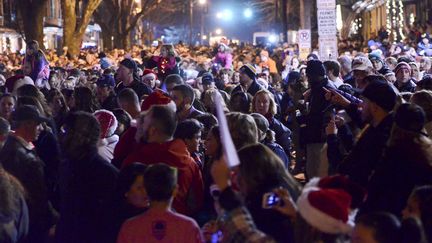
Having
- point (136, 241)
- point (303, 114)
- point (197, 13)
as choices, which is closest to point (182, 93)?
point (303, 114)

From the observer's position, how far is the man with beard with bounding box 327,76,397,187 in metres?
6.17

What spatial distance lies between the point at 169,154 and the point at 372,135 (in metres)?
1.49

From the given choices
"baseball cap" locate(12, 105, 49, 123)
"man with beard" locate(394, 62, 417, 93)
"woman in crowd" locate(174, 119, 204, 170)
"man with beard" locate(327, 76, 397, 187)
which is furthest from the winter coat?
"man with beard" locate(327, 76, 397, 187)

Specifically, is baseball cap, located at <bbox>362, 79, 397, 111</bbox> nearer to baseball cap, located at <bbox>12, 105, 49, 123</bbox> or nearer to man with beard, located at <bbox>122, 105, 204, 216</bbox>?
man with beard, located at <bbox>122, 105, 204, 216</bbox>

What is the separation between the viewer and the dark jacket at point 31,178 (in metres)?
6.12

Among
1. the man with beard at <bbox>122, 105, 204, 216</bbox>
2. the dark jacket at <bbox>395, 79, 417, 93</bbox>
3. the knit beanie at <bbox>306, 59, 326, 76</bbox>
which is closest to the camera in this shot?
the man with beard at <bbox>122, 105, 204, 216</bbox>

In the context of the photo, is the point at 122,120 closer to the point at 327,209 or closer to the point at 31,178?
the point at 31,178

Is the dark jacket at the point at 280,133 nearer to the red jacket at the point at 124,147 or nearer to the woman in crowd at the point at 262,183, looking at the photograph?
the red jacket at the point at 124,147

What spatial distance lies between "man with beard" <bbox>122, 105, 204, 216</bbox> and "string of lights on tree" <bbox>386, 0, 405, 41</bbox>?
3188 cm

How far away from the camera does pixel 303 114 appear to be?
10.7 meters

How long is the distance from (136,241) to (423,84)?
612cm

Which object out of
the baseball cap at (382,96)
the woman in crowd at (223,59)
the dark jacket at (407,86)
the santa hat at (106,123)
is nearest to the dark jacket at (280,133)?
the dark jacket at (407,86)

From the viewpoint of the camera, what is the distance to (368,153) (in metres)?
6.22

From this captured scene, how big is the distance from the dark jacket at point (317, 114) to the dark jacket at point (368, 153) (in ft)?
12.5
